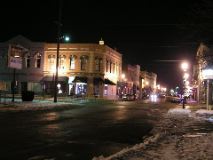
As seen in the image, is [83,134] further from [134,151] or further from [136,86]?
[136,86]

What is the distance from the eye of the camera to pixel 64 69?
75625 millimetres

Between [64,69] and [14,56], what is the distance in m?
35.7

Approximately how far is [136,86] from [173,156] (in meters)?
109

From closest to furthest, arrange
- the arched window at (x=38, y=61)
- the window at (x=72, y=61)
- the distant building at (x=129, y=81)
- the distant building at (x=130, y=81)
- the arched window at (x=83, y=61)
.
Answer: the arched window at (x=83, y=61), the window at (x=72, y=61), the arched window at (x=38, y=61), the distant building at (x=130, y=81), the distant building at (x=129, y=81)

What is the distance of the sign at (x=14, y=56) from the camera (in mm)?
39094

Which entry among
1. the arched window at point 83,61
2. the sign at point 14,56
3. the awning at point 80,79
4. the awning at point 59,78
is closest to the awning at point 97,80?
the awning at point 80,79

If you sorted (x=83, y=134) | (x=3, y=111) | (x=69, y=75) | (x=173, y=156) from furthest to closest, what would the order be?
(x=69, y=75)
(x=3, y=111)
(x=83, y=134)
(x=173, y=156)

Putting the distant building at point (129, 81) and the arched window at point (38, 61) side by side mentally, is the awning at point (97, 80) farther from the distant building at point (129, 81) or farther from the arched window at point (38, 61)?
the distant building at point (129, 81)

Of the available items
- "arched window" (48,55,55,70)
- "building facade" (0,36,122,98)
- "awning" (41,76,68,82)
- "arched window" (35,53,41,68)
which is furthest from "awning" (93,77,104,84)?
"arched window" (35,53,41,68)

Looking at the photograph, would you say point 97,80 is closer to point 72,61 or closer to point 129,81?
point 72,61

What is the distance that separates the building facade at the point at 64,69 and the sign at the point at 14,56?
3312 cm

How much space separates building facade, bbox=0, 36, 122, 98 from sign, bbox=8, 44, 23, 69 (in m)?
33.1

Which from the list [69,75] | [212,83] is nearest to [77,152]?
[212,83]

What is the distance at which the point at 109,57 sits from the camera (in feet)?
264
